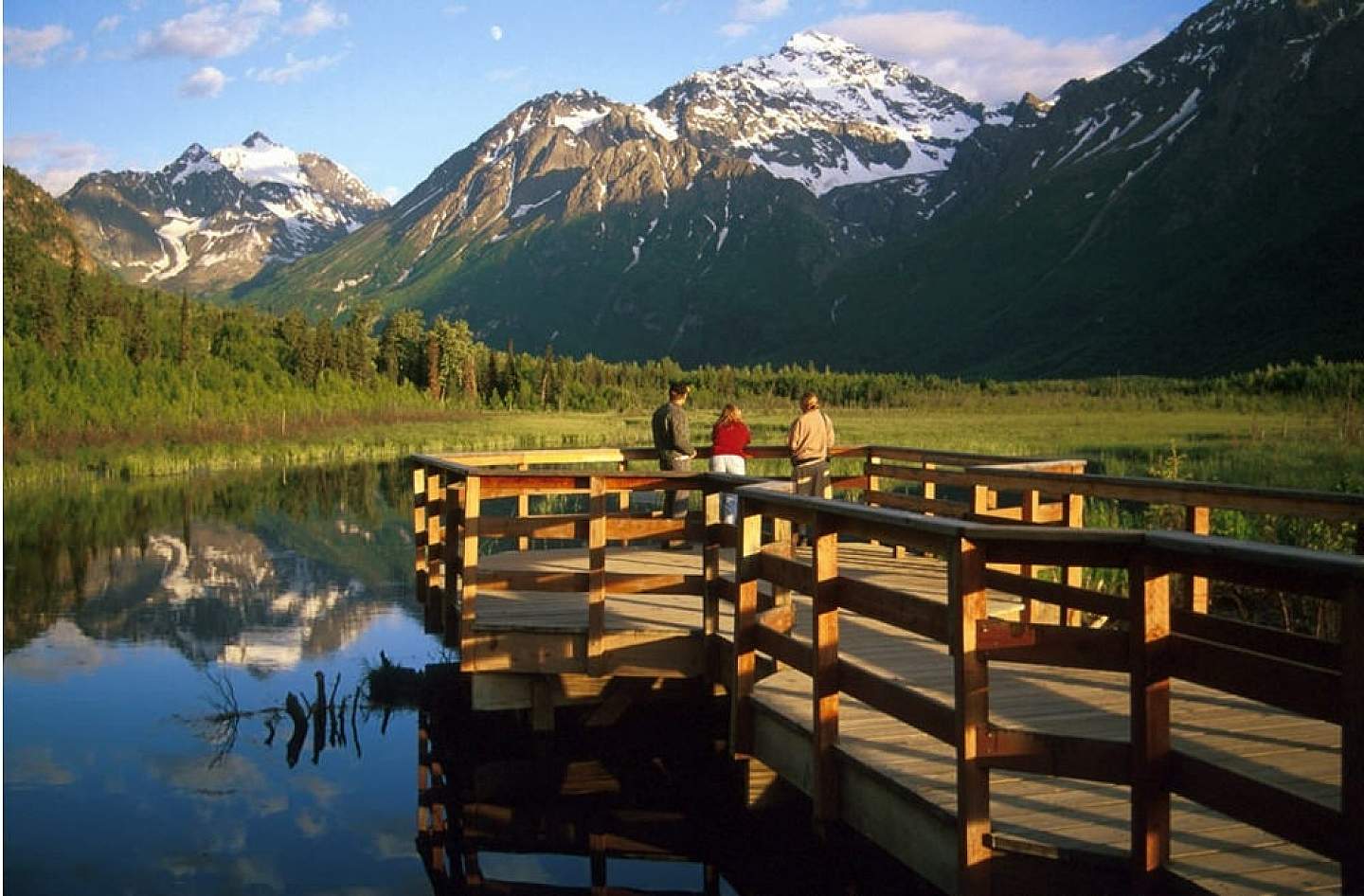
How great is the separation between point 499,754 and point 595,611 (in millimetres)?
2853

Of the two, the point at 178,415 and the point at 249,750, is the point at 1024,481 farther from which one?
the point at 178,415

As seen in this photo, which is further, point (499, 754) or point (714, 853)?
point (499, 754)

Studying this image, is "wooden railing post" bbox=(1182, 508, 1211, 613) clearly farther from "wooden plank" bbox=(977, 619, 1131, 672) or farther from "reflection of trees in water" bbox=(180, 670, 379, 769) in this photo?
"reflection of trees in water" bbox=(180, 670, 379, 769)

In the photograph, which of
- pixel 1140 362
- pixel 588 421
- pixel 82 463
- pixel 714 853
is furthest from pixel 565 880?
pixel 1140 362

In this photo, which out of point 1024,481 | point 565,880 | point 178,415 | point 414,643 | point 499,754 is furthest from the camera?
point 178,415

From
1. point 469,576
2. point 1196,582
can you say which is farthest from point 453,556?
point 1196,582

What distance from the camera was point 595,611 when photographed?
10617 millimetres

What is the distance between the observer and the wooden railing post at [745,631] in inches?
360

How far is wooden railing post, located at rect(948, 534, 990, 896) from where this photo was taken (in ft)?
20.6

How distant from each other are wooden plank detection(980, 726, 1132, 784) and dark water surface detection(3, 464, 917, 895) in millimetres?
2785

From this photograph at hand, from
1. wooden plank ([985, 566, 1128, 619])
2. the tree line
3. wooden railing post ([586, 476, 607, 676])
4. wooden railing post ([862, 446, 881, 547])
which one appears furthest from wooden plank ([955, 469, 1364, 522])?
the tree line

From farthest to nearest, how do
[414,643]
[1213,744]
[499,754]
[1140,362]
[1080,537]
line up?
1. [1140,362]
2. [414,643]
3. [499,754]
4. [1213,744]
5. [1080,537]

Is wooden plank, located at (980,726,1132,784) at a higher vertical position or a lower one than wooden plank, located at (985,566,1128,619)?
lower

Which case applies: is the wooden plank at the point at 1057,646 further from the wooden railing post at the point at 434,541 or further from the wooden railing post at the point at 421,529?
the wooden railing post at the point at 421,529
